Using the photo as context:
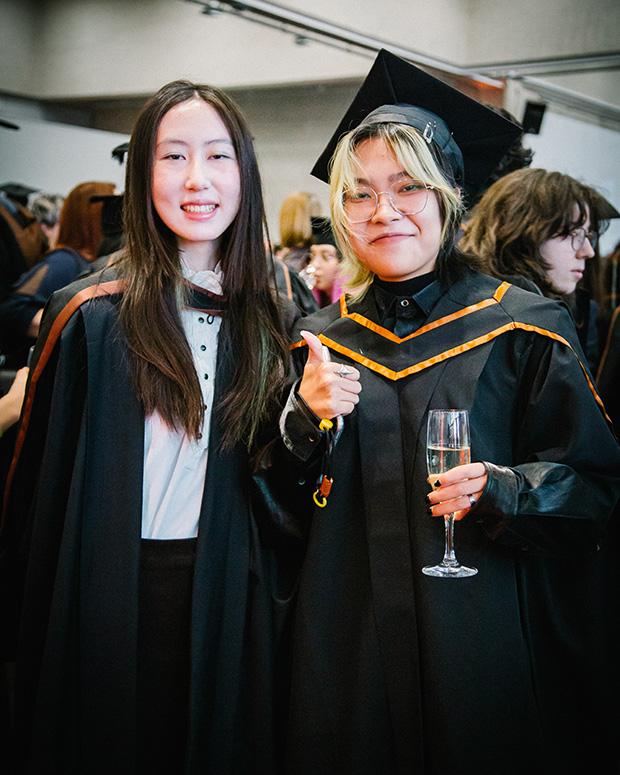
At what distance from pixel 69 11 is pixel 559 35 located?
3.79 meters

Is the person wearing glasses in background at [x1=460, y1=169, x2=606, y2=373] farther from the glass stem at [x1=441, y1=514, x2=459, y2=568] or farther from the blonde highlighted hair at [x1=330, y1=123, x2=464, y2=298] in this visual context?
the glass stem at [x1=441, y1=514, x2=459, y2=568]

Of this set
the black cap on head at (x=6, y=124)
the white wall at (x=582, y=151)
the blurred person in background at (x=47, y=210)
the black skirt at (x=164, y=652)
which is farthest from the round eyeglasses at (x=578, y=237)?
the white wall at (x=582, y=151)

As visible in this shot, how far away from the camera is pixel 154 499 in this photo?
237 centimetres

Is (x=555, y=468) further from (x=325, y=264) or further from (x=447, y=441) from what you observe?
(x=325, y=264)

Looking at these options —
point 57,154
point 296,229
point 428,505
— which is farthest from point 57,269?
point 428,505

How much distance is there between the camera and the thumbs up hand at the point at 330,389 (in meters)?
2.19

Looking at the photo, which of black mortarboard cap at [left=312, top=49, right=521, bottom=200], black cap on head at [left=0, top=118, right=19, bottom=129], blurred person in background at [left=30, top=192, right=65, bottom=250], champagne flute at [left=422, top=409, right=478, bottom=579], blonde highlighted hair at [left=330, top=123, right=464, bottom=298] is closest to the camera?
champagne flute at [left=422, top=409, right=478, bottom=579]

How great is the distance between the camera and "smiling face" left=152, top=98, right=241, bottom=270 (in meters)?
2.38

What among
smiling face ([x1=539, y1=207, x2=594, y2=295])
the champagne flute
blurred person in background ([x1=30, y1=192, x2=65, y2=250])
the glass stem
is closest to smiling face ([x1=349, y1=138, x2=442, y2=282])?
the champagne flute

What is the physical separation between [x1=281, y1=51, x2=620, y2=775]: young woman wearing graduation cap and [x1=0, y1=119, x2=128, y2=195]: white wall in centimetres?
285

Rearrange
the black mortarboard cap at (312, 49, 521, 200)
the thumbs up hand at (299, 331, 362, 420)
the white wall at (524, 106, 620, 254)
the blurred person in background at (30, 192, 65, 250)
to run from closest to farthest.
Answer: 1. the thumbs up hand at (299, 331, 362, 420)
2. the black mortarboard cap at (312, 49, 521, 200)
3. the blurred person in background at (30, 192, 65, 250)
4. the white wall at (524, 106, 620, 254)

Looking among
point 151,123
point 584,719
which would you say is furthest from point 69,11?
point 584,719

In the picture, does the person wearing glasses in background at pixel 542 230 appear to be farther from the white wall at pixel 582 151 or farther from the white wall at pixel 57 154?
the white wall at pixel 582 151

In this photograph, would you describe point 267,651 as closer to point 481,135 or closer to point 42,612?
point 42,612
